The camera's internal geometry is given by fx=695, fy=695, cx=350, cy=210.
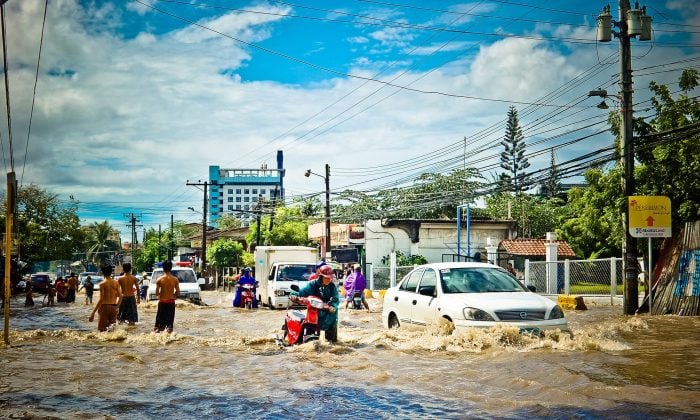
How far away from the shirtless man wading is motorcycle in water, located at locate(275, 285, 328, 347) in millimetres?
4537

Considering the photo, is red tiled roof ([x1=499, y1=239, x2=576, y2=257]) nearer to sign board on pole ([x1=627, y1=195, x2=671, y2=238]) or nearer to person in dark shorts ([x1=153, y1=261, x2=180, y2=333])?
sign board on pole ([x1=627, y1=195, x2=671, y2=238])

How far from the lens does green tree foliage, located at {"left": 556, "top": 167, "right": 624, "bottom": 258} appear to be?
20.6 meters

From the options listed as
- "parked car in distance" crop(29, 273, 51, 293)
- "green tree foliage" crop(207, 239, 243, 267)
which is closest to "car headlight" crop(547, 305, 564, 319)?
"parked car in distance" crop(29, 273, 51, 293)

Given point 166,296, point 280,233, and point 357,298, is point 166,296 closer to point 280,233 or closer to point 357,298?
point 357,298

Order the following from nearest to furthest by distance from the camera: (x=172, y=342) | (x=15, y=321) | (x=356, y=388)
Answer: (x=356, y=388) < (x=172, y=342) < (x=15, y=321)

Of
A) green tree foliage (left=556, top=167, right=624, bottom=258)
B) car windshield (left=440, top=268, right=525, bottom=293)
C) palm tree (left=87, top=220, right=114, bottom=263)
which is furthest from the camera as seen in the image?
palm tree (left=87, top=220, right=114, bottom=263)

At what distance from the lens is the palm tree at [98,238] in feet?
334

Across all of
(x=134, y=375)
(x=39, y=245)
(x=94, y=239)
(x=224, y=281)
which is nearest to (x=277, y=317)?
(x=134, y=375)

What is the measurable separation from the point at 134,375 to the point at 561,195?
8413cm

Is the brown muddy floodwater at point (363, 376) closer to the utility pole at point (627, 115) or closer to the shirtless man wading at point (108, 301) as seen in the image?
the shirtless man wading at point (108, 301)

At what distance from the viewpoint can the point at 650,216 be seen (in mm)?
18375

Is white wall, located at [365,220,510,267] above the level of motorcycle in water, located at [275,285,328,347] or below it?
above

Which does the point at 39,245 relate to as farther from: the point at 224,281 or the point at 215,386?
the point at 215,386

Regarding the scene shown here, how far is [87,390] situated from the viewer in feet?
29.0
